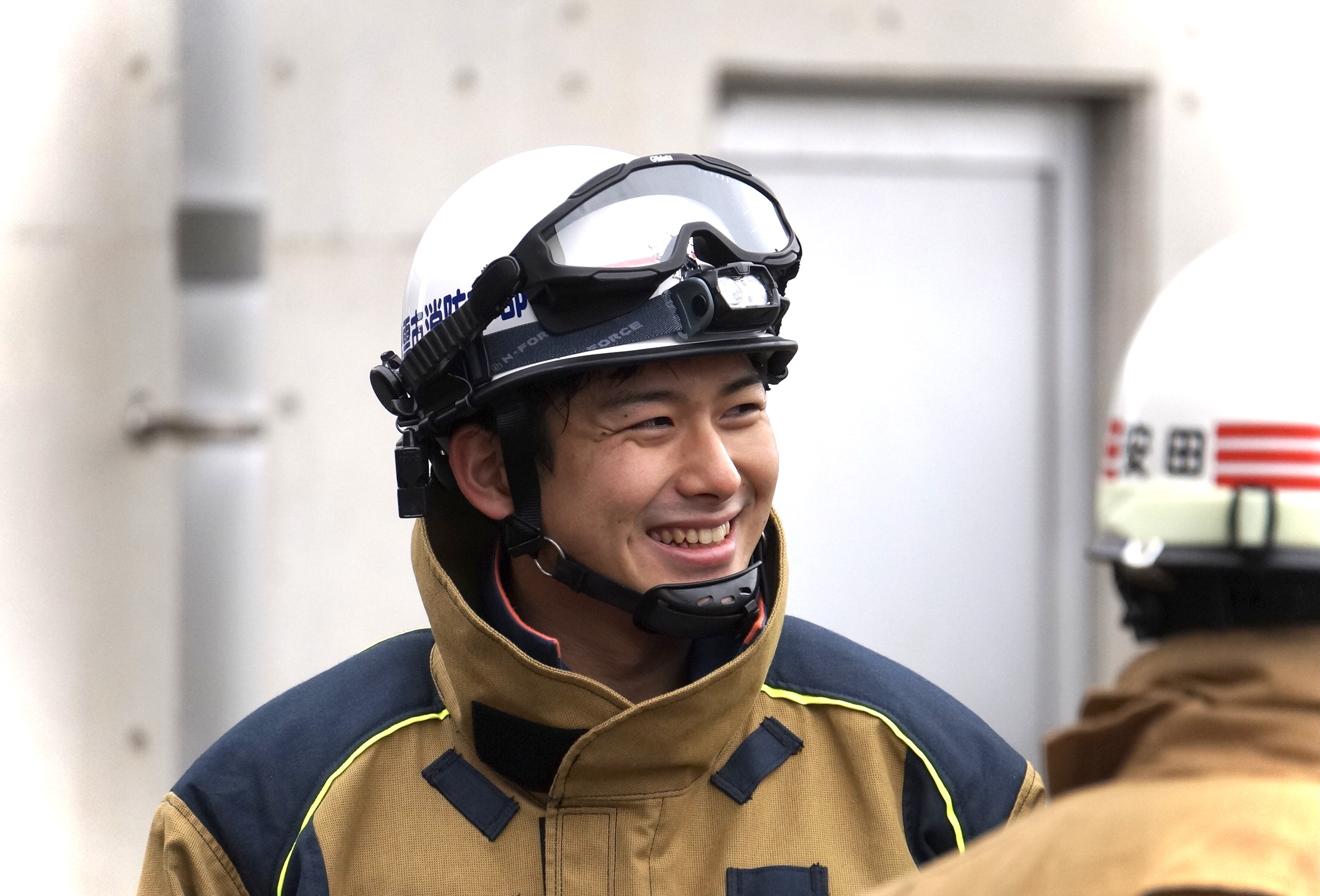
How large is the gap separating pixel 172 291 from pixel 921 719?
3185 millimetres

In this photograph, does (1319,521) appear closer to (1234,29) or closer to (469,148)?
(469,148)

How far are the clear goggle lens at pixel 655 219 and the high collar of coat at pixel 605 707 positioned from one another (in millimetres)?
526

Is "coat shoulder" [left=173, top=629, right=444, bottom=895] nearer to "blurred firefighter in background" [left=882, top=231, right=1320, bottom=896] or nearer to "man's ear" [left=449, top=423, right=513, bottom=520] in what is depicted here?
"man's ear" [left=449, top=423, right=513, bottom=520]

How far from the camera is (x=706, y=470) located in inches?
88.1

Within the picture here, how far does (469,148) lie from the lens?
15.5 feet

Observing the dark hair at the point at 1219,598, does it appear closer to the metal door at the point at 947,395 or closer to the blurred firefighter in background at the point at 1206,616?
the blurred firefighter in background at the point at 1206,616

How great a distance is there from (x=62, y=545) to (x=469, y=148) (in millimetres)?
1702

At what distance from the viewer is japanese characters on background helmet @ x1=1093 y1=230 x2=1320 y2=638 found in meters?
1.34

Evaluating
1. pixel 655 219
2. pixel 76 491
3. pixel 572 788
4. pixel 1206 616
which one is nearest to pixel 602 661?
pixel 572 788

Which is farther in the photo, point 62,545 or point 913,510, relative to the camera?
point 913,510

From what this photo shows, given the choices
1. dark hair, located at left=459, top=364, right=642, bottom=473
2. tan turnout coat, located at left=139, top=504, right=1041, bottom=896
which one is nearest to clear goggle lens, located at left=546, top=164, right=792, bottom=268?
dark hair, located at left=459, top=364, right=642, bottom=473

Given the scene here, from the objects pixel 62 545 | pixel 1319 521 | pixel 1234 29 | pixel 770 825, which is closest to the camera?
pixel 1319 521

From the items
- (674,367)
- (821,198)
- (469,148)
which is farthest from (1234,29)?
(674,367)

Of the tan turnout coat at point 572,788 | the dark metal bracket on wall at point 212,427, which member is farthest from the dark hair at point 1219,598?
the dark metal bracket on wall at point 212,427
